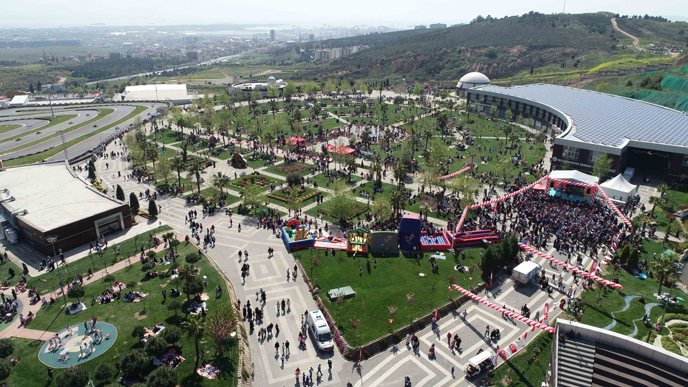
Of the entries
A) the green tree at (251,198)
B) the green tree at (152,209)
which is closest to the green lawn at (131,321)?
the green tree at (251,198)

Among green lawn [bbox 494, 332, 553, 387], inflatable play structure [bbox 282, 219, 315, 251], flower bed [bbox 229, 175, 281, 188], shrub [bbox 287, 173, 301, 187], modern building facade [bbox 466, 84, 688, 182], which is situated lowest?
green lawn [bbox 494, 332, 553, 387]

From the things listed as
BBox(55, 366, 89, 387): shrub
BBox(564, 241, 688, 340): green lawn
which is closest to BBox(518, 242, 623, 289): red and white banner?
BBox(564, 241, 688, 340): green lawn

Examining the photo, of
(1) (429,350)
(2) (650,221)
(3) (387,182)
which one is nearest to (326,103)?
(3) (387,182)

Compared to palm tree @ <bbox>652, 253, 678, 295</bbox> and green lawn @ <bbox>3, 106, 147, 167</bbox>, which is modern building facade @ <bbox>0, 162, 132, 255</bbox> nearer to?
green lawn @ <bbox>3, 106, 147, 167</bbox>

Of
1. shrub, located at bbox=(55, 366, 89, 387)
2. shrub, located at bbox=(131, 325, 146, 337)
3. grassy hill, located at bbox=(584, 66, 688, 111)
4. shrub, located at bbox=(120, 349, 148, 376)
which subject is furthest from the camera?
grassy hill, located at bbox=(584, 66, 688, 111)

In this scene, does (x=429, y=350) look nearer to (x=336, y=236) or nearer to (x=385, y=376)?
(x=385, y=376)

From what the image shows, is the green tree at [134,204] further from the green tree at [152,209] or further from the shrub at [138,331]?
the shrub at [138,331]
